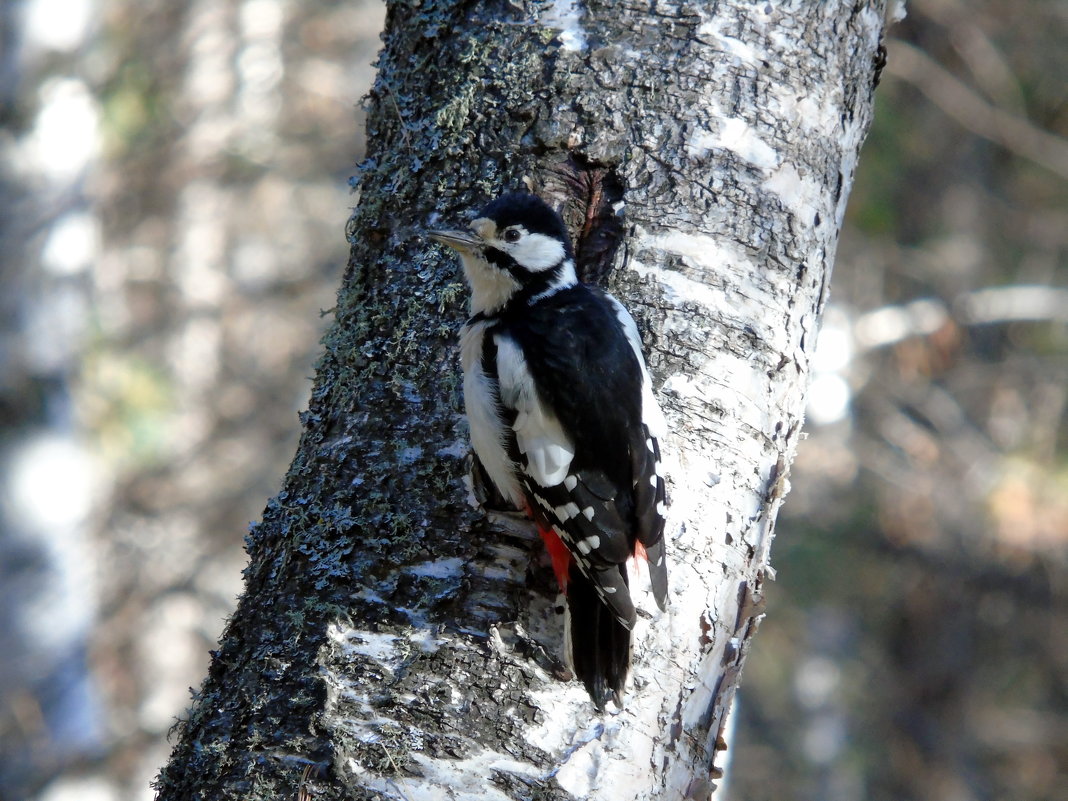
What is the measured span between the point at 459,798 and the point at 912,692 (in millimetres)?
7840

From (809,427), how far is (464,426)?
6.71 m

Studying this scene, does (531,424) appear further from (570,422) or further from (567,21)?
(567,21)

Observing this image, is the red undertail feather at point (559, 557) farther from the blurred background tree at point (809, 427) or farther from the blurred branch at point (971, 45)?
the blurred branch at point (971, 45)

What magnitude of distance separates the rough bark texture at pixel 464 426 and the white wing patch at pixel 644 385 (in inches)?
1.3

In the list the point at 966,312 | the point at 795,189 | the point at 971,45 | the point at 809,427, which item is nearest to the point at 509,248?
the point at 795,189

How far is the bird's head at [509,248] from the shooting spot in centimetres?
246

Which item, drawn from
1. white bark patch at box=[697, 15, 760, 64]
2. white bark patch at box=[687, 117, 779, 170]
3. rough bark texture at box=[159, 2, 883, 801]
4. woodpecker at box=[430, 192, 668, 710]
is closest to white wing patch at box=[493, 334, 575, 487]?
woodpecker at box=[430, 192, 668, 710]

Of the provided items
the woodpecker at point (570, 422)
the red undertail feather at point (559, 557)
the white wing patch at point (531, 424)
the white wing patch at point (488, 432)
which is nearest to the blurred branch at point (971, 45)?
the woodpecker at point (570, 422)

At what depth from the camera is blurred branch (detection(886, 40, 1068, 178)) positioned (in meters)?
8.16

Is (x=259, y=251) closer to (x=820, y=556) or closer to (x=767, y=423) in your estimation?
(x=820, y=556)

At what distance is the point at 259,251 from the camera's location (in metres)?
14.2

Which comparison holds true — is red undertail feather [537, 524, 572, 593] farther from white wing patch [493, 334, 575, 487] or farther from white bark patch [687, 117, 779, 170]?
white bark patch [687, 117, 779, 170]

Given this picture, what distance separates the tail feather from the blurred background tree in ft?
14.2

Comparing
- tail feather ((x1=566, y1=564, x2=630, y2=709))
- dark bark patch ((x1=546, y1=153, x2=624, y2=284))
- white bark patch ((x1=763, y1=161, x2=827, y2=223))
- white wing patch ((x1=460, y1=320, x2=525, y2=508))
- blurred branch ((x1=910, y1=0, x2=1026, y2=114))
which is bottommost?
tail feather ((x1=566, y1=564, x2=630, y2=709))
